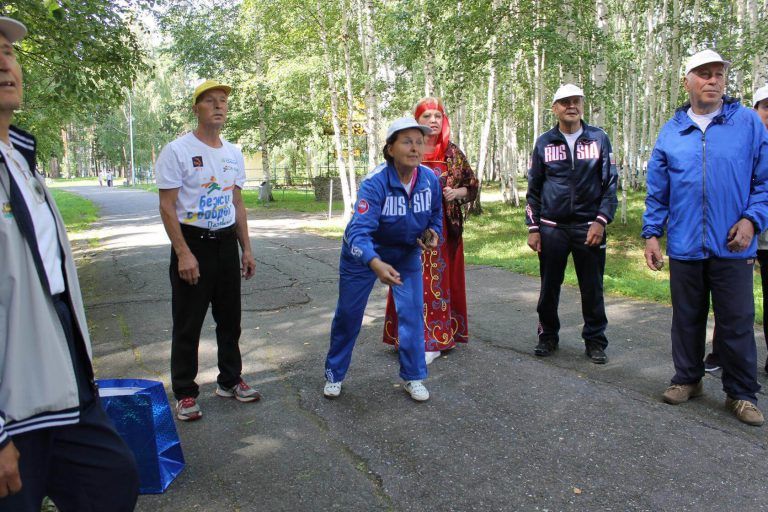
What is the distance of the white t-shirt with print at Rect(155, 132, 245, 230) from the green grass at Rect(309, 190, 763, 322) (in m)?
5.66

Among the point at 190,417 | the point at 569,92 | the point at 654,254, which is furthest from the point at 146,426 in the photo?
the point at 569,92

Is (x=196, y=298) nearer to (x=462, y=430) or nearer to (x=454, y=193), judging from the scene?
(x=462, y=430)

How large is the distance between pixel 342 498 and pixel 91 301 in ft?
19.2

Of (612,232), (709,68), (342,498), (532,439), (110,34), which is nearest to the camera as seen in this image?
(342,498)

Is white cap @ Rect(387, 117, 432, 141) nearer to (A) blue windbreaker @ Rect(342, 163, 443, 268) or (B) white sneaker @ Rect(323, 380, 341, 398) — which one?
(A) blue windbreaker @ Rect(342, 163, 443, 268)

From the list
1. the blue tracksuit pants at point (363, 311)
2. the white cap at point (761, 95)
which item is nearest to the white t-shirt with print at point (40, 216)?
the blue tracksuit pants at point (363, 311)

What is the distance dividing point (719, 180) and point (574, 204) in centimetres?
119

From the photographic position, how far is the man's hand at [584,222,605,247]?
15.5ft

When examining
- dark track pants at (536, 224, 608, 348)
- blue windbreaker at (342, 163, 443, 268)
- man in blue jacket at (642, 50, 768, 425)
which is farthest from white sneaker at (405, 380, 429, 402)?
man in blue jacket at (642, 50, 768, 425)

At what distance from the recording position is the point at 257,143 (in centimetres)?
2858

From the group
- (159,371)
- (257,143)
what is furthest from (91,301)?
Result: (257,143)

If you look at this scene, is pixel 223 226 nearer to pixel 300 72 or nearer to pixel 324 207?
pixel 300 72

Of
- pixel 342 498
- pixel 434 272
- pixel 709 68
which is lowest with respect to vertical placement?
pixel 342 498

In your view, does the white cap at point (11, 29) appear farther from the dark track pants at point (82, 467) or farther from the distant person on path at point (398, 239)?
the distant person on path at point (398, 239)
